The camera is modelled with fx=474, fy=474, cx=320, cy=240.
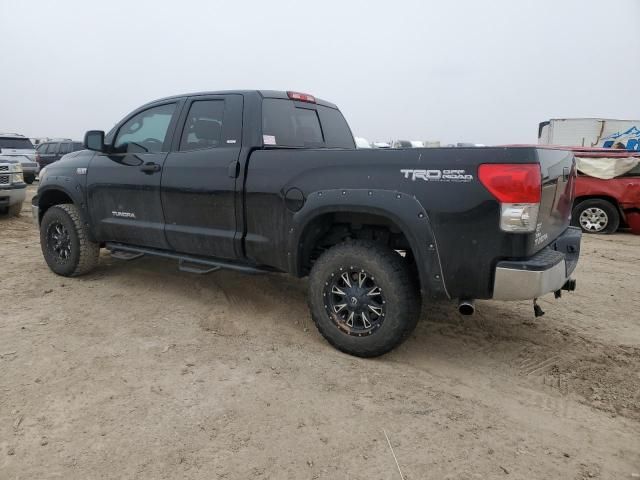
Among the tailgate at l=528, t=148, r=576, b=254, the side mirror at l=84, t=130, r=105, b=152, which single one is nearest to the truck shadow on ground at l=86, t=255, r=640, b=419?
the tailgate at l=528, t=148, r=576, b=254

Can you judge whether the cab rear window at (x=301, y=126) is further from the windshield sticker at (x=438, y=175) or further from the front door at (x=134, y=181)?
the windshield sticker at (x=438, y=175)

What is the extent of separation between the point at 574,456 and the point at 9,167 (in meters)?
9.89

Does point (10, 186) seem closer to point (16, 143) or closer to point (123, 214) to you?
point (123, 214)

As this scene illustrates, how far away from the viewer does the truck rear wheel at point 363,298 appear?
3.11m

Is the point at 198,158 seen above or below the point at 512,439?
above

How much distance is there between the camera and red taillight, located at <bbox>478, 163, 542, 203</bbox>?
2.66 meters

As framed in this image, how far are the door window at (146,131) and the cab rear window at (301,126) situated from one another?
106cm

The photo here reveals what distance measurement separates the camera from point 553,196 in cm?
309

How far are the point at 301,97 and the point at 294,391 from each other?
265 centimetres

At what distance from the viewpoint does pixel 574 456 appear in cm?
232

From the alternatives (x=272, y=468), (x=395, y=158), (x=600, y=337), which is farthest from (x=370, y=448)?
(x=600, y=337)

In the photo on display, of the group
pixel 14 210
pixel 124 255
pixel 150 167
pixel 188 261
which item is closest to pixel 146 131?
pixel 150 167

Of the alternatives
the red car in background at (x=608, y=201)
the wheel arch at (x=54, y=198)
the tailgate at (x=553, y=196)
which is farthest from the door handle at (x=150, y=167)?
the red car in background at (x=608, y=201)

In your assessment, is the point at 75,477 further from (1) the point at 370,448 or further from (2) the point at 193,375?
(1) the point at 370,448
